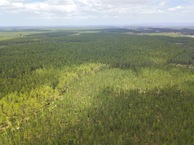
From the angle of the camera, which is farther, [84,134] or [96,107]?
[96,107]

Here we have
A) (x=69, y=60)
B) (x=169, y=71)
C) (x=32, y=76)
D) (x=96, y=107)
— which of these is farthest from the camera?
(x=69, y=60)

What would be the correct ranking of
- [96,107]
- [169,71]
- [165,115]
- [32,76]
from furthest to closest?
1. [169,71]
2. [32,76]
3. [96,107]
4. [165,115]

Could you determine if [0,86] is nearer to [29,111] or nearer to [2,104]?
[2,104]

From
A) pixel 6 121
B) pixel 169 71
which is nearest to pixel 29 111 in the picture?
pixel 6 121

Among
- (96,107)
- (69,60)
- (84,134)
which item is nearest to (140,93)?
(96,107)

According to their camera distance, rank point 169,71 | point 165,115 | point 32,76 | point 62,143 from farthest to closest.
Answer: point 169,71
point 32,76
point 165,115
point 62,143

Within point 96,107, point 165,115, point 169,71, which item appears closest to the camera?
point 165,115

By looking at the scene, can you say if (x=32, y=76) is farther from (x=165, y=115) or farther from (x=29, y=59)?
(x=165, y=115)

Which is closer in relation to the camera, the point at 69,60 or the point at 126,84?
the point at 126,84
